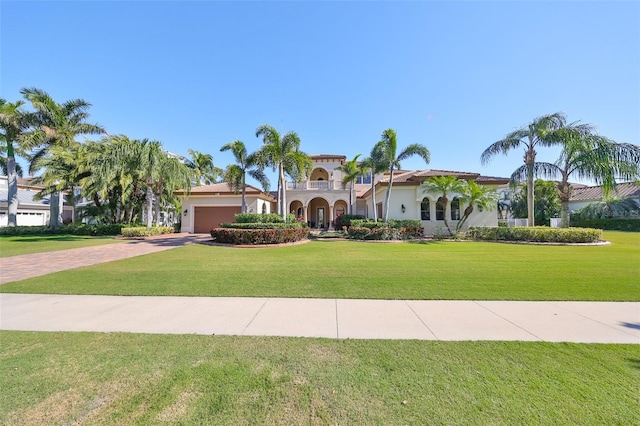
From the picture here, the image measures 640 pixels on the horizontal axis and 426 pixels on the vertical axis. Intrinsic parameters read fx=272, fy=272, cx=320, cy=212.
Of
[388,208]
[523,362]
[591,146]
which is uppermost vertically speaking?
[591,146]

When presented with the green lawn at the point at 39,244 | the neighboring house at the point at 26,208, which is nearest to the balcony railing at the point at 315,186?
the green lawn at the point at 39,244

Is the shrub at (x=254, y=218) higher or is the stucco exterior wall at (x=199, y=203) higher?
the stucco exterior wall at (x=199, y=203)

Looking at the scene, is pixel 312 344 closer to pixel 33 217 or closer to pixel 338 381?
pixel 338 381

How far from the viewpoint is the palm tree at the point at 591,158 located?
16.9 meters

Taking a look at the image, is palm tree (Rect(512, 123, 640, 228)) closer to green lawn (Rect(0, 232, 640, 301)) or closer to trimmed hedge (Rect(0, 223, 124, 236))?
green lawn (Rect(0, 232, 640, 301))

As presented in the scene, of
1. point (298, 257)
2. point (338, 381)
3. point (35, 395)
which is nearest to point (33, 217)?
point (298, 257)

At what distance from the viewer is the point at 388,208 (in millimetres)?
22531

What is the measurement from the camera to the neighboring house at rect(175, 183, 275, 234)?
26.0 m

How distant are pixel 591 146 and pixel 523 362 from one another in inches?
842

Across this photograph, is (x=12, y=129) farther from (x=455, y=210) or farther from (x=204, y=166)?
(x=455, y=210)

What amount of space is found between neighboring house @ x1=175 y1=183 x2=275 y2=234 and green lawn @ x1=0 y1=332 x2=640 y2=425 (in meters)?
22.5

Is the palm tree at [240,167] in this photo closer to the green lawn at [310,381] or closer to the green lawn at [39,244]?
the green lawn at [39,244]

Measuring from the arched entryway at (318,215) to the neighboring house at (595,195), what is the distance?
29.7m

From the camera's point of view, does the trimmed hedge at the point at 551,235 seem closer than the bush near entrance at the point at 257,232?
No
